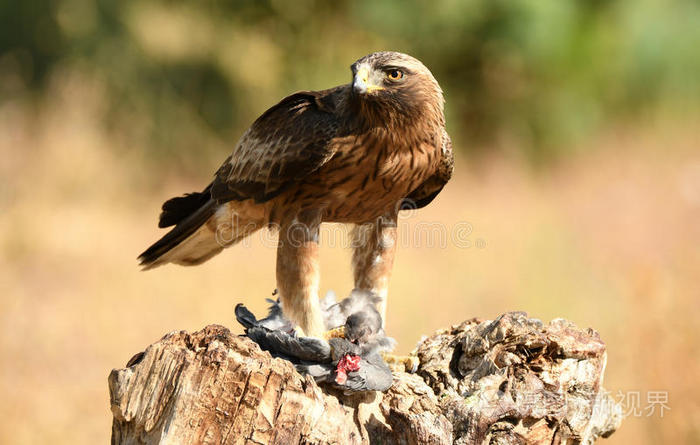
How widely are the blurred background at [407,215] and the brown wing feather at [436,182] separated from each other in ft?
3.94

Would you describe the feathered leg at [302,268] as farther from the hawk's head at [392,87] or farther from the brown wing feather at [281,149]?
the hawk's head at [392,87]

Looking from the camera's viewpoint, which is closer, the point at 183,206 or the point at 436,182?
the point at 436,182

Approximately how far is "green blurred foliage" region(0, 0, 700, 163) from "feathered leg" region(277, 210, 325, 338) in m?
8.05

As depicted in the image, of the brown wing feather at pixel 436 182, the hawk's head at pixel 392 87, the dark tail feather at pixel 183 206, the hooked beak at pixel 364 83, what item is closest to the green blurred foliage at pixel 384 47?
the dark tail feather at pixel 183 206

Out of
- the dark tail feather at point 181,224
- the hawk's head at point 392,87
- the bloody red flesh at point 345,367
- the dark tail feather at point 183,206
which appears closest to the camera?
the bloody red flesh at point 345,367

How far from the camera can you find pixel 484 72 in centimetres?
1312

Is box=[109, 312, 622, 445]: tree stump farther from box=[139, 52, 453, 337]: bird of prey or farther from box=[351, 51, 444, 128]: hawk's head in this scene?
box=[351, 51, 444, 128]: hawk's head

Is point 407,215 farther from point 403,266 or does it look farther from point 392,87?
point 403,266

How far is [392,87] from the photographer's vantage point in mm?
4305

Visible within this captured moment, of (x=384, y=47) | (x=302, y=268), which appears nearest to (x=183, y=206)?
(x=302, y=268)

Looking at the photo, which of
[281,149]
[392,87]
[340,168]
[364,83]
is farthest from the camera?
[281,149]

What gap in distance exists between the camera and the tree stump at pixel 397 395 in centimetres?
348

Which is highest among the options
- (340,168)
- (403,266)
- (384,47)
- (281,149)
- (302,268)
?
(384,47)

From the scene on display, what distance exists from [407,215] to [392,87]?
5.68ft
